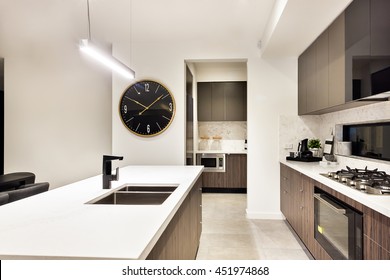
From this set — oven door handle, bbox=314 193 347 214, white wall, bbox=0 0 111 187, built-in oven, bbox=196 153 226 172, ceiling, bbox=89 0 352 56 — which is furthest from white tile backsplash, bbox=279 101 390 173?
white wall, bbox=0 0 111 187

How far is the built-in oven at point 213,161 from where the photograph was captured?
18.7ft

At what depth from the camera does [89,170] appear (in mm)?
4730

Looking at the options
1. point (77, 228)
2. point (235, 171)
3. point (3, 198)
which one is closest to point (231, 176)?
point (235, 171)

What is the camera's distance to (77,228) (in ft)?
3.50

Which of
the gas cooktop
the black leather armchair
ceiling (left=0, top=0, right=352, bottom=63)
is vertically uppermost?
ceiling (left=0, top=0, right=352, bottom=63)

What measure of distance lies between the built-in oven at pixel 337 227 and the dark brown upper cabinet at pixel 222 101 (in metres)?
3.69

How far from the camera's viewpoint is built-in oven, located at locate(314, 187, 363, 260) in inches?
66.9

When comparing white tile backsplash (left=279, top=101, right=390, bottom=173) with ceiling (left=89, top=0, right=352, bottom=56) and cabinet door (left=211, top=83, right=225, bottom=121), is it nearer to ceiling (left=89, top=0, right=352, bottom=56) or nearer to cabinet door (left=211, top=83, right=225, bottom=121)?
ceiling (left=89, top=0, right=352, bottom=56)

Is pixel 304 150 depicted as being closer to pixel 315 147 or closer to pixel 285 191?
pixel 315 147

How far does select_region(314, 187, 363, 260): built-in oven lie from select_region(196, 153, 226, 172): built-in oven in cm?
326

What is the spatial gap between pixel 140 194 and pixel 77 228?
102 cm
